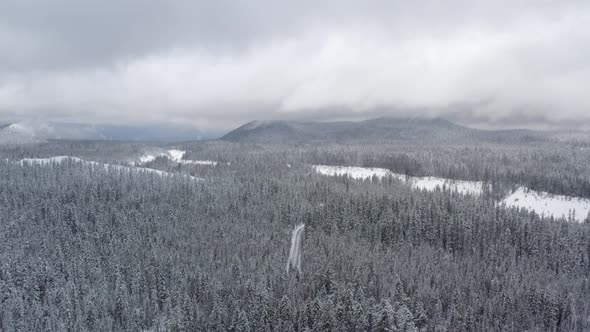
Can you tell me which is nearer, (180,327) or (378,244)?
(180,327)

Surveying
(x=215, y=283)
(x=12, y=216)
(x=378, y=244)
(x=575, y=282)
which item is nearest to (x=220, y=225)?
(x=215, y=283)

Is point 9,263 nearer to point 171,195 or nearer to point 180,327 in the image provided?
point 180,327

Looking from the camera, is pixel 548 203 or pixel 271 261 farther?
pixel 548 203

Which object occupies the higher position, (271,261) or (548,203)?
(548,203)

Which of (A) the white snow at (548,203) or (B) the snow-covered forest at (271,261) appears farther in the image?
(A) the white snow at (548,203)
